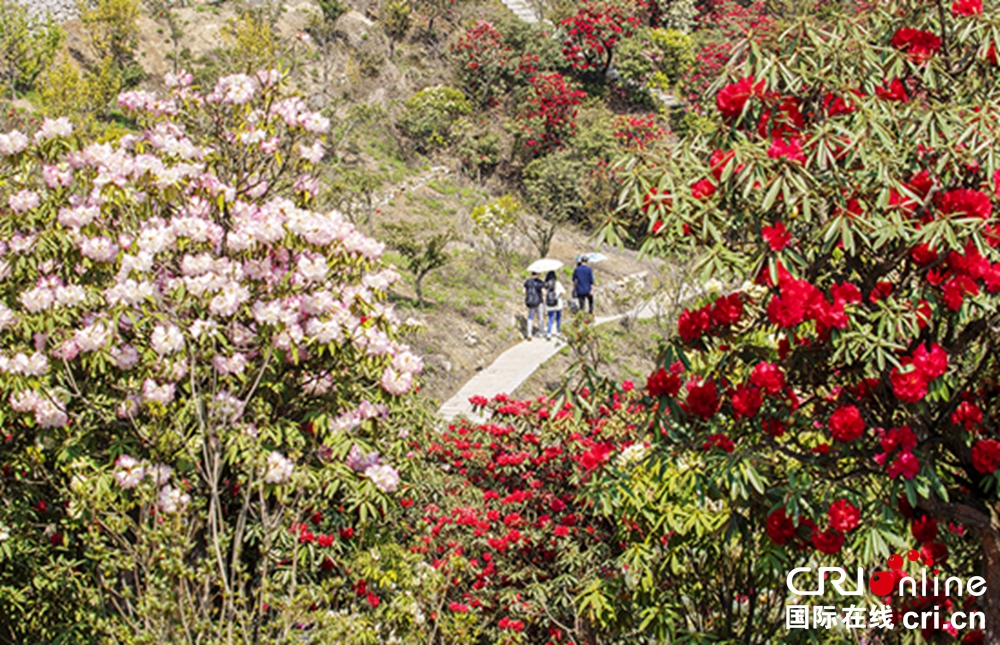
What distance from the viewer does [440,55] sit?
104 feet

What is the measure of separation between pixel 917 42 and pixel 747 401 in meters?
2.05

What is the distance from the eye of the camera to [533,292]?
14.8m

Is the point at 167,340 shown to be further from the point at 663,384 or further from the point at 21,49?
the point at 21,49

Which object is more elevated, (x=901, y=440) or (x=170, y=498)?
(x=901, y=440)

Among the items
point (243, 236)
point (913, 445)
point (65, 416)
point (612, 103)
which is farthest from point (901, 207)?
point (612, 103)

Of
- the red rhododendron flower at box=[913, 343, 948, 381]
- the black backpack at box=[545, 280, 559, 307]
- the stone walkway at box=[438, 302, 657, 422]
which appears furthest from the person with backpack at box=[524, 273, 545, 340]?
the red rhododendron flower at box=[913, 343, 948, 381]

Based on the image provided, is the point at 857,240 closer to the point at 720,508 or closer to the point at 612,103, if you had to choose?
the point at 720,508

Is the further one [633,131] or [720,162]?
[633,131]

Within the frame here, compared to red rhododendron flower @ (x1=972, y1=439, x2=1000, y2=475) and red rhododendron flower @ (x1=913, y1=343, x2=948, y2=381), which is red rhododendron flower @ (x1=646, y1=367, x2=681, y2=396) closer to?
red rhododendron flower @ (x1=913, y1=343, x2=948, y2=381)

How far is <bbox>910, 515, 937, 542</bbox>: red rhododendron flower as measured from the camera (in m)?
4.10

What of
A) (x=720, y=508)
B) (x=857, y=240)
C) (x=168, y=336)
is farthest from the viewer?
(x=720, y=508)

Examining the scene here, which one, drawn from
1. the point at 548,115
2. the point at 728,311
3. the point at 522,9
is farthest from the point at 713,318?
the point at 522,9

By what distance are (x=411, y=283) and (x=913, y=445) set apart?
1321cm

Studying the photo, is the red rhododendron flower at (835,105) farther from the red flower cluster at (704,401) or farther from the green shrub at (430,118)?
the green shrub at (430,118)
